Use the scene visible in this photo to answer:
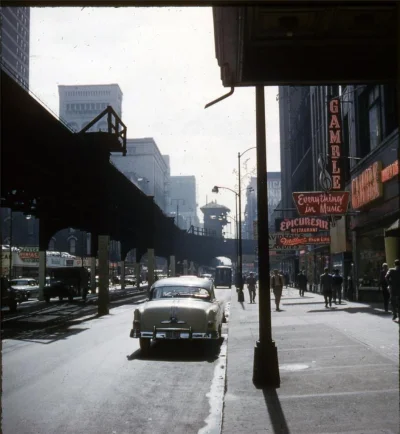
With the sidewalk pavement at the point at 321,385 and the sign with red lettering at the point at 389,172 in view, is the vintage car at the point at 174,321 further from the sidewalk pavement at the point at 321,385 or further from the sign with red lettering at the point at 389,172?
the sign with red lettering at the point at 389,172

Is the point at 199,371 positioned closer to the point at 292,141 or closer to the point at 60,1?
the point at 60,1

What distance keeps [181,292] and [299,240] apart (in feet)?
83.8

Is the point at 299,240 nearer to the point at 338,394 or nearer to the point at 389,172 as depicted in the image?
the point at 389,172

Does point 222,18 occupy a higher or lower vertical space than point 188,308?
higher

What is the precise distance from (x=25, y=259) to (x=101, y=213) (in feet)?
168

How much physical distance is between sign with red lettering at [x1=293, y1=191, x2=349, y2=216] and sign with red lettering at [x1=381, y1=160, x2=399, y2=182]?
234 inches

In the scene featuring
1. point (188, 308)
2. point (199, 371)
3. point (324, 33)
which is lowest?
point (199, 371)

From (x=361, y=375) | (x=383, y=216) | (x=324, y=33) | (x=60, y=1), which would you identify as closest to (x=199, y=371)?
(x=361, y=375)

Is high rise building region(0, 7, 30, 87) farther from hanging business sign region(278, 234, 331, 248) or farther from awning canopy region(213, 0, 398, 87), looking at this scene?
awning canopy region(213, 0, 398, 87)

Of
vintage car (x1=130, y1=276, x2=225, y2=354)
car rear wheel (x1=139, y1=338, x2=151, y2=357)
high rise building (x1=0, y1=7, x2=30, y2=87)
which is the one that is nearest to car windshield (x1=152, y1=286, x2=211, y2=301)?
vintage car (x1=130, y1=276, x2=225, y2=354)

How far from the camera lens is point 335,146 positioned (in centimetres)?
3144

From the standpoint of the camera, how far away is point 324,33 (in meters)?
6.73

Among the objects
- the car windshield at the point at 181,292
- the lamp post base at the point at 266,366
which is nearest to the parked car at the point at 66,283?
the car windshield at the point at 181,292

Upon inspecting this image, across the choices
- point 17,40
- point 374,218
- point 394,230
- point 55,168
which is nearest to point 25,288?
point 55,168
